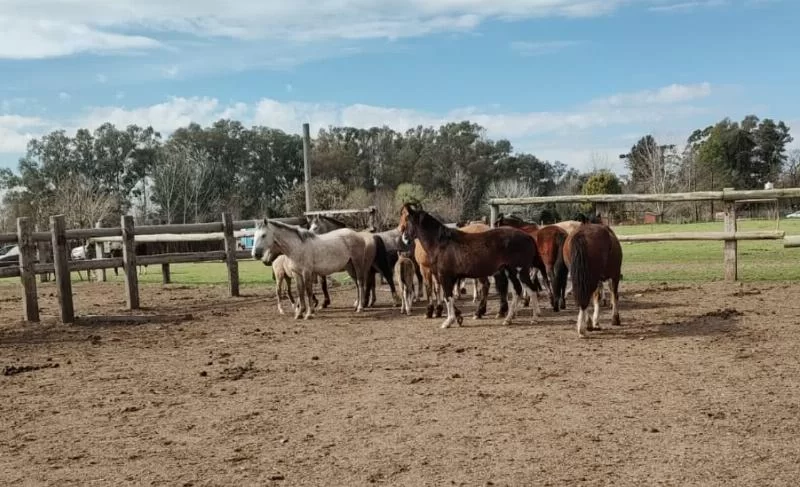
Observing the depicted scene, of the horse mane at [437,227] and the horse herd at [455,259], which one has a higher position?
the horse mane at [437,227]

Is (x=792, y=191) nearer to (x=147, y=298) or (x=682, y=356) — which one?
(x=682, y=356)

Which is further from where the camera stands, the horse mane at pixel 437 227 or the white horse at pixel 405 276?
the white horse at pixel 405 276

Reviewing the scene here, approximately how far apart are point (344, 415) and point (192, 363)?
3.04 metres

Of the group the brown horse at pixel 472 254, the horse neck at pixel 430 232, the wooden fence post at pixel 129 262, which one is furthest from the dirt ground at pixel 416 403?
the wooden fence post at pixel 129 262

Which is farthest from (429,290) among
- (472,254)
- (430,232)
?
(472,254)

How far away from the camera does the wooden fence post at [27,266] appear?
36.0 feet

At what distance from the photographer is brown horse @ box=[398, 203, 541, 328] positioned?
9430mm

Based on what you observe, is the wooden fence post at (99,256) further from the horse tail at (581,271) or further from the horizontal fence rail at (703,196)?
the horse tail at (581,271)

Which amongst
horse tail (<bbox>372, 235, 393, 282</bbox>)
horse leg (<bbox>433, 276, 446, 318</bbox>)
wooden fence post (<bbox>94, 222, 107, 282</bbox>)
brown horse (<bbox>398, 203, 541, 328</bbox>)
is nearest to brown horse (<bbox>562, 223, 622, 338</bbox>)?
brown horse (<bbox>398, 203, 541, 328</bbox>)

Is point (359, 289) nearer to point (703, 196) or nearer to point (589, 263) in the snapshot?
point (589, 263)

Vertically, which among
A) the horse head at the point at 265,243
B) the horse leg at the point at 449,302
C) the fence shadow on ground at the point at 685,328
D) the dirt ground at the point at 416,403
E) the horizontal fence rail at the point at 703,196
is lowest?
the fence shadow on ground at the point at 685,328

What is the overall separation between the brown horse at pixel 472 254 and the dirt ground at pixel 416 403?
0.62m

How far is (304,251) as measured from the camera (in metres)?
11.3

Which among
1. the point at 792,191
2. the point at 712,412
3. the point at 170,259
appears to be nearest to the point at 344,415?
the point at 712,412
